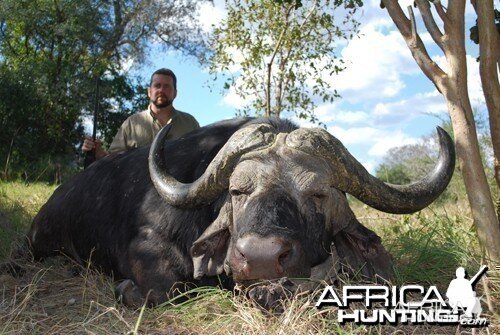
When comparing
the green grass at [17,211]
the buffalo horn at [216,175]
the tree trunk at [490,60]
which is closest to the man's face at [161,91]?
the green grass at [17,211]

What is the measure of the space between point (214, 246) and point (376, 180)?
1.09 m

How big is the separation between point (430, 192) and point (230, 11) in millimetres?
9719

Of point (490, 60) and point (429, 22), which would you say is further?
point (429, 22)

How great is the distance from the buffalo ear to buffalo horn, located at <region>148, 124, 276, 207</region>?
0.13 m

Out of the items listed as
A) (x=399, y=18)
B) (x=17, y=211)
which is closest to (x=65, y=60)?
(x=17, y=211)

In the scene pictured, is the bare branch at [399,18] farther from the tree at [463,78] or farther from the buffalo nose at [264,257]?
the buffalo nose at [264,257]

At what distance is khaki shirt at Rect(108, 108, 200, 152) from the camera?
271 inches

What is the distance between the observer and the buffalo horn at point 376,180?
11.9 ft

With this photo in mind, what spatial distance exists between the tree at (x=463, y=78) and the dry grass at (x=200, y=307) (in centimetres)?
37

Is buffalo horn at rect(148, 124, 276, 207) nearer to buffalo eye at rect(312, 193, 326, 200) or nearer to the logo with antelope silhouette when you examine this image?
buffalo eye at rect(312, 193, 326, 200)

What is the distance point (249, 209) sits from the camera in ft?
10.6

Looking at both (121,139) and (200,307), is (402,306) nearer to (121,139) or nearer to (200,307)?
(200,307)

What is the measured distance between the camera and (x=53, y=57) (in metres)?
22.2

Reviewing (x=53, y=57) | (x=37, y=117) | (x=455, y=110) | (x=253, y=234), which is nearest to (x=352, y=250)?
(x=253, y=234)
